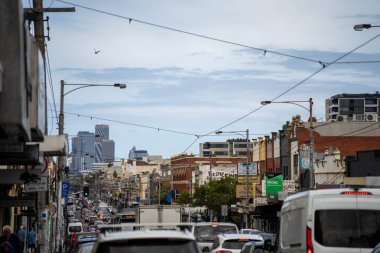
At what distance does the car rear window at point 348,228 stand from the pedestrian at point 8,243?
26.2 feet

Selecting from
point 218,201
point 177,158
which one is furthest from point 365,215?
point 177,158

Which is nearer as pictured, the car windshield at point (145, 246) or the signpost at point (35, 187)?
the car windshield at point (145, 246)

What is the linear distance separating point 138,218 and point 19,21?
40130 millimetres

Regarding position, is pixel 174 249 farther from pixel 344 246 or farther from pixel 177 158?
pixel 177 158

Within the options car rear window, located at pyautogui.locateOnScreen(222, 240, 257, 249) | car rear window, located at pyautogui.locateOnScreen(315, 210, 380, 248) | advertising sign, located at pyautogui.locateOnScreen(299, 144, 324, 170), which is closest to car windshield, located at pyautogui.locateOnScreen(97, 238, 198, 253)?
car rear window, located at pyautogui.locateOnScreen(315, 210, 380, 248)

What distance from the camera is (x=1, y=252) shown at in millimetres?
19906

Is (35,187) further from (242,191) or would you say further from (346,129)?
(242,191)

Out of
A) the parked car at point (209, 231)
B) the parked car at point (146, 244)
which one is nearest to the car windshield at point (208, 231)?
the parked car at point (209, 231)

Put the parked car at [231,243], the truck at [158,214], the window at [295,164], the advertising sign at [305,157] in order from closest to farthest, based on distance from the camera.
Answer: the parked car at [231,243] < the truck at [158,214] < the advertising sign at [305,157] < the window at [295,164]

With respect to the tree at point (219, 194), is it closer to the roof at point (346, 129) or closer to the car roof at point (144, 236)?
the roof at point (346, 129)

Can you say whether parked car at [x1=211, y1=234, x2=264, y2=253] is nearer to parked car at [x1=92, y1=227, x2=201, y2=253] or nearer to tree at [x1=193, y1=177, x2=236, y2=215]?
parked car at [x1=92, y1=227, x2=201, y2=253]

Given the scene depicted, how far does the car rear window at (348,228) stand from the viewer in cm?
1552

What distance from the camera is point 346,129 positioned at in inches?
2950

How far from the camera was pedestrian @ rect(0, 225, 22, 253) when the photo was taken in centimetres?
1978
